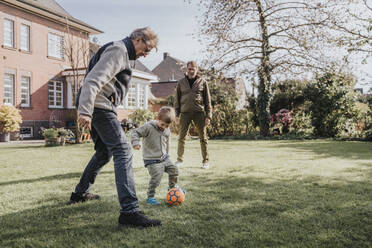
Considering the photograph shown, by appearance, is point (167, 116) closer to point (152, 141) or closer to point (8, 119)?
point (152, 141)

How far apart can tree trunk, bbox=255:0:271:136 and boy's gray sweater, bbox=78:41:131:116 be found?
13162 mm

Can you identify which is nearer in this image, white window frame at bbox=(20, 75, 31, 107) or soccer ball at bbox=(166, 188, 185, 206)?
soccer ball at bbox=(166, 188, 185, 206)

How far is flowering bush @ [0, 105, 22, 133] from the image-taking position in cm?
1505

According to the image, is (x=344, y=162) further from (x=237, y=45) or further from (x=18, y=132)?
(x=18, y=132)

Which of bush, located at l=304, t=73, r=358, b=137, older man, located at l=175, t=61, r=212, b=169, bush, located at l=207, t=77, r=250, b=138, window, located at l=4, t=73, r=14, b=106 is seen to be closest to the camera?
older man, located at l=175, t=61, r=212, b=169

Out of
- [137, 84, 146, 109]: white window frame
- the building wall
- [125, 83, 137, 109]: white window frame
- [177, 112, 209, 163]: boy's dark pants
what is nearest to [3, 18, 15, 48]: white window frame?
the building wall

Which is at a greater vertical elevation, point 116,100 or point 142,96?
point 142,96

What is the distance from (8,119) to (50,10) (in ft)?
25.2

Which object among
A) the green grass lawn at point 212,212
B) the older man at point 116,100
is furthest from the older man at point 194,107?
the older man at point 116,100

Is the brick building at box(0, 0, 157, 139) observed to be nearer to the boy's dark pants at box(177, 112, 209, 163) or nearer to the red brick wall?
the red brick wall

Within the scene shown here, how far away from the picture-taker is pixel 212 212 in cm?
327

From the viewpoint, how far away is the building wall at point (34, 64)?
17297 mm

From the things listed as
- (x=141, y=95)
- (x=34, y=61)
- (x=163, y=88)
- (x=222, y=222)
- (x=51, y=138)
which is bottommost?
(x=222, y=222)

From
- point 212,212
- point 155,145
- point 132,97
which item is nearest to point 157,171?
point 155,145
